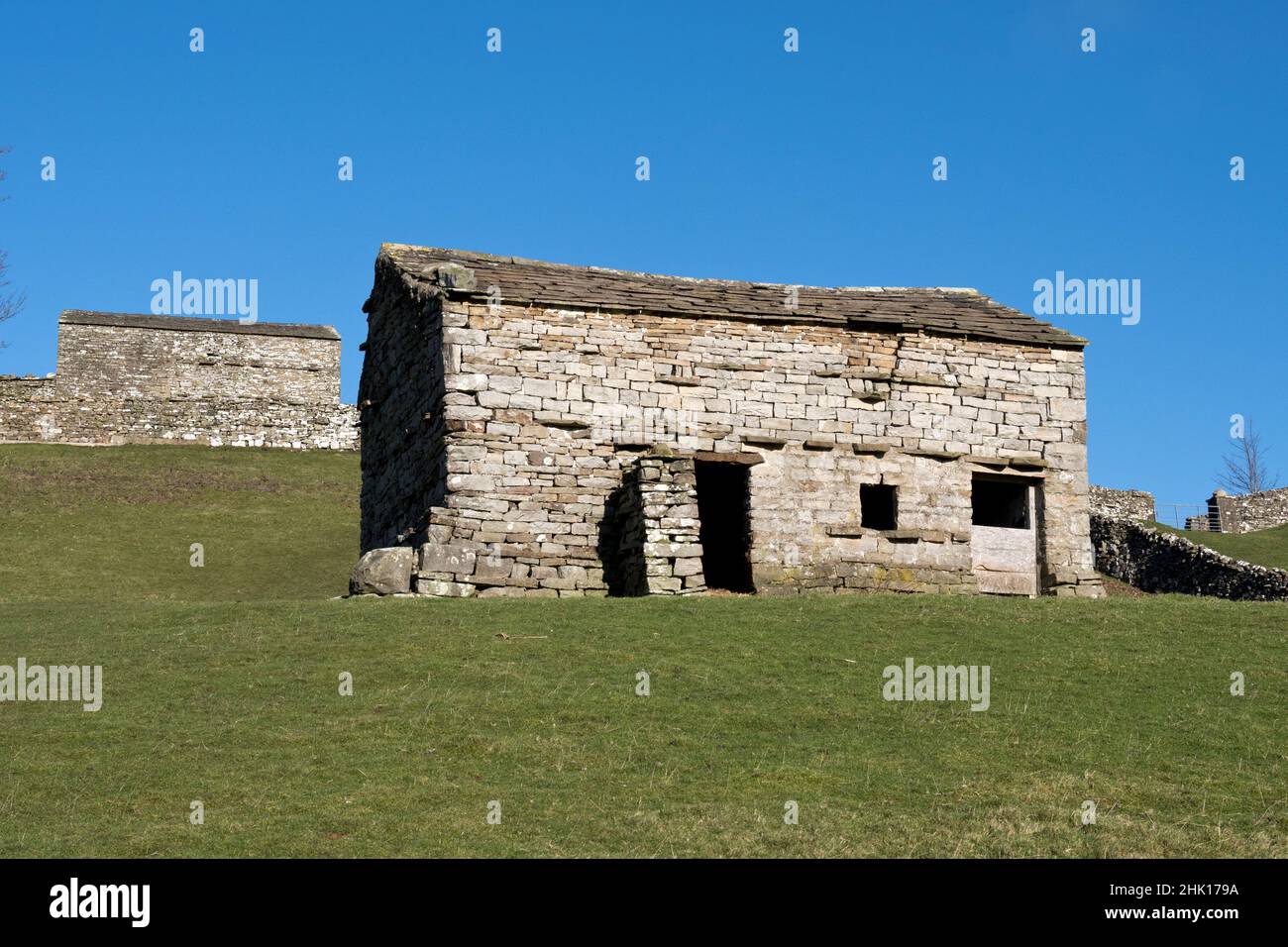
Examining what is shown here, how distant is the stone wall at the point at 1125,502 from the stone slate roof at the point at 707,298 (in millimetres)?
20729

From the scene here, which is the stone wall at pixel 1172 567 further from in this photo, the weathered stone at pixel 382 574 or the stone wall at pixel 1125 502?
the weathered stone at pixel 382 574

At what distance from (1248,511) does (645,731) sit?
1721 inches

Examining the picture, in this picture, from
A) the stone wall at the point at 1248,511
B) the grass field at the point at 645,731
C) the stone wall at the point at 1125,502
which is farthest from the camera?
the stone wall at the point at 1248,511

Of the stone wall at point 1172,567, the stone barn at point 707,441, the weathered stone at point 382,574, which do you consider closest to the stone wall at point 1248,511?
the stone wall at point 1172,567

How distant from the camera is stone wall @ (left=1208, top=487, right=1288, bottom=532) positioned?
52656 mm

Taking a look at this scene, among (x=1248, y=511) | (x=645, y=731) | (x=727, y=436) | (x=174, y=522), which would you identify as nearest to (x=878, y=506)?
(x=727, y=436)

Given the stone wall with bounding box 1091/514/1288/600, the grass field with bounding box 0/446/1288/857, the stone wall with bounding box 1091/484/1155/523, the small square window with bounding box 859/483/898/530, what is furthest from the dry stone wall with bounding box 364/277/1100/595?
the stone wall with bounding box 1091/484/1155/523

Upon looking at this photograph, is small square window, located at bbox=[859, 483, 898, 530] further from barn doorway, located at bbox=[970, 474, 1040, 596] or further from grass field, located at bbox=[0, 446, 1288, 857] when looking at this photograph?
grass field, located at bbox=[0, 446, 1288, 857]

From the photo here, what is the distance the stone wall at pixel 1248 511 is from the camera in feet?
173

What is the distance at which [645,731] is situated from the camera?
15.3 m

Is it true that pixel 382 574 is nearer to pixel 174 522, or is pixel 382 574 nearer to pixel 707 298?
pixel 707 298

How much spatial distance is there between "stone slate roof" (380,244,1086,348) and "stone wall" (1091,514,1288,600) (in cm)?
1142
